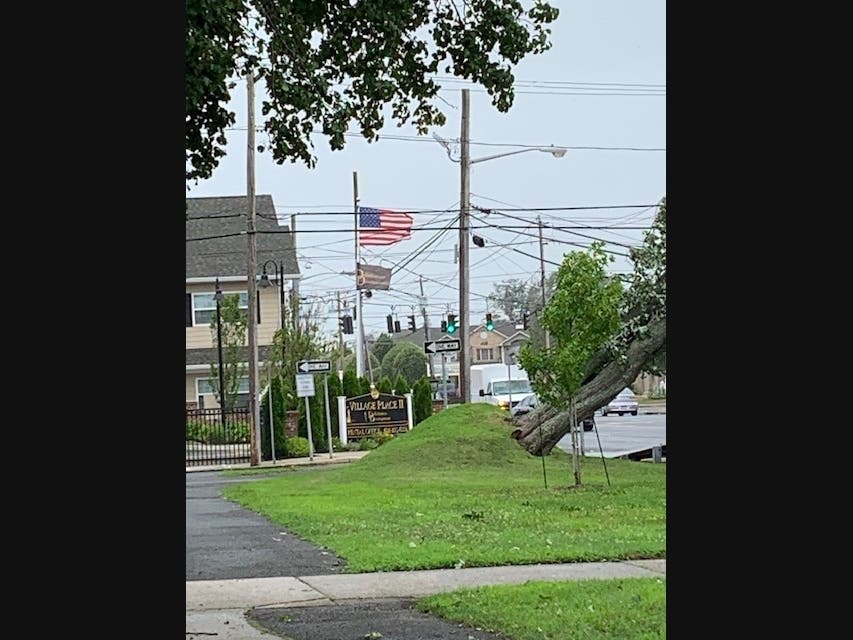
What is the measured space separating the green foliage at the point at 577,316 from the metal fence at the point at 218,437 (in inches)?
537

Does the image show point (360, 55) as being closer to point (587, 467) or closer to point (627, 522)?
point (627, 522)

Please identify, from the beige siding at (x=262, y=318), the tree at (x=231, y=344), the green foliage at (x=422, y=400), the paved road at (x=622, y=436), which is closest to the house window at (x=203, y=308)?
the beige siding at (x=262, y=318)

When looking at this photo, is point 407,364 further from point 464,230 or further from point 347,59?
point 347,59

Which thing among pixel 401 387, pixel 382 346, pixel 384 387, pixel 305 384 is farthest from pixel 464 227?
pixel 382 346

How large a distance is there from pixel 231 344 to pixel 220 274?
3247 millimetres

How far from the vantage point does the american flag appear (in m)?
29.7

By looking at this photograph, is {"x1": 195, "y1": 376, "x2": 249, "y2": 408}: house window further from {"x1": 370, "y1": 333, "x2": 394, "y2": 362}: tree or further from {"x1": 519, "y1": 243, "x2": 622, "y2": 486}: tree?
{"x1": 370, "y1": 333, "x2": 394, "y2": 362}: tree

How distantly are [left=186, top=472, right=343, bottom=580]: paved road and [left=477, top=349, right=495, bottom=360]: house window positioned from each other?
72971 mm

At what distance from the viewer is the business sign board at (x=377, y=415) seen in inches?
1293

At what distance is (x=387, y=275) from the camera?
36.0 m

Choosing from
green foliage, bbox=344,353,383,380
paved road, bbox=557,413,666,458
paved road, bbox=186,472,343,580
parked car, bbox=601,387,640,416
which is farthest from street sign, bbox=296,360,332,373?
parked car, bbox=601,387,640,416

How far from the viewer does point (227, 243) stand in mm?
40500

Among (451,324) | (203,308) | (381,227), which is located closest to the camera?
(381,227)
